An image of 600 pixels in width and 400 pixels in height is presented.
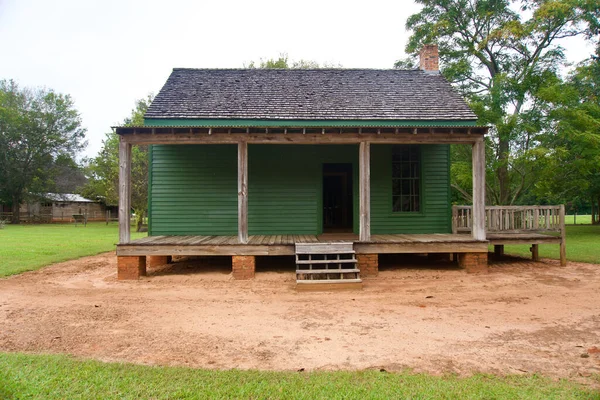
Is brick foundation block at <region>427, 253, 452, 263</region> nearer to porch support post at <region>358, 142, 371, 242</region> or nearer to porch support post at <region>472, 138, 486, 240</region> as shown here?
porch support post at <region>472, 138, 486, 240</region>

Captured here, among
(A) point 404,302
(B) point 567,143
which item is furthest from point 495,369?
(B) point 567,143

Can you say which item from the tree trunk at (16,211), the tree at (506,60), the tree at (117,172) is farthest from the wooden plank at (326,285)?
the tree trunk at (16,211)

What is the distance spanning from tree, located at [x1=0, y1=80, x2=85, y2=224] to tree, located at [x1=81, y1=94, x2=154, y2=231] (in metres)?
5.16

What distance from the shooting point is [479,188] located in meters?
8.46

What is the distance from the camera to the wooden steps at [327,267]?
7.10 metres

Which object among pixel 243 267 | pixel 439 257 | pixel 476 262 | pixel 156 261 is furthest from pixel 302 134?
pixel 439 257

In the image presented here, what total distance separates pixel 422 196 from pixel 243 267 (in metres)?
5.39

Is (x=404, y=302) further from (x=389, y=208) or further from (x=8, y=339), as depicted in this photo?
(x=8, y=339)

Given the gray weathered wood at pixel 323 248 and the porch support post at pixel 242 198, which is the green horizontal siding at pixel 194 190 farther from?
the gray weathered wood at pixel 323 248

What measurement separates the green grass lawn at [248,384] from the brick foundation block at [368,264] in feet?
16.1

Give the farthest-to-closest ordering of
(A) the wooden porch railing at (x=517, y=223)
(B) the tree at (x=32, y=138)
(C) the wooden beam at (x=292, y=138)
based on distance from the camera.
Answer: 1. (B) the tree at (x=32, y=138)
2. (A) the wooden porch railing at (x=517, y=223)
3. (C) the wooden beam at (x=292, y=138)

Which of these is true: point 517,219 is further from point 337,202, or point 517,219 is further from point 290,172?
point 290,172

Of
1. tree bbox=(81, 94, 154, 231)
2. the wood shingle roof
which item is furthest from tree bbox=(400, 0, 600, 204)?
tree bbox=(81, 94, 154, 231)

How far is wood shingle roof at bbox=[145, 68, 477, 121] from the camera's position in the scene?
1030 centimetres
